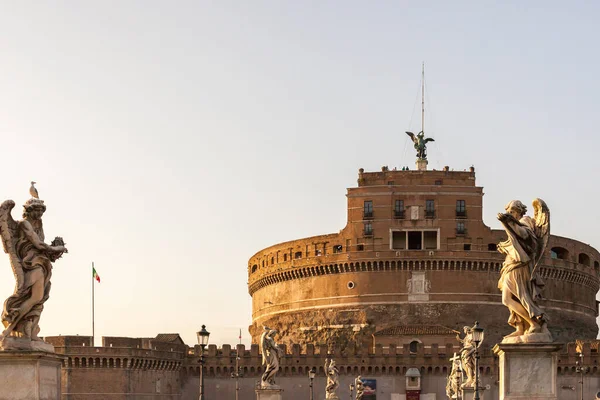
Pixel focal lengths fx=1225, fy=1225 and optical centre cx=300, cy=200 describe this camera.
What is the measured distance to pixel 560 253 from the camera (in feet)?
363

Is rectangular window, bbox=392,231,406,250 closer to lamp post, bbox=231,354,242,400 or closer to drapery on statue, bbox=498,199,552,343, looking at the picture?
lamp post, bbox=231,354,242,400

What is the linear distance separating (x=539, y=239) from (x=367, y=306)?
9040 cm

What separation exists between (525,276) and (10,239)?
666 cm

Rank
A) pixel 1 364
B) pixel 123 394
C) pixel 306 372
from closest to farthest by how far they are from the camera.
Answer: pixel 1 364
pixel 123 394
pixel 306 372

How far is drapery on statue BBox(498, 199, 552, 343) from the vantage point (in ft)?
50.0

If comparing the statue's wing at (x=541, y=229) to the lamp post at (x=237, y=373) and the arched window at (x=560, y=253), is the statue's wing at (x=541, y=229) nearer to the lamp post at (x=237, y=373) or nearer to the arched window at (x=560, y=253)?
the lamp post at (x=237, y=373)

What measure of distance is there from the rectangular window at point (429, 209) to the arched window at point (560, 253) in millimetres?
13063

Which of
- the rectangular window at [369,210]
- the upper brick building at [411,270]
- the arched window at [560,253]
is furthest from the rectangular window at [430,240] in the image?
the arched window at [560,253]

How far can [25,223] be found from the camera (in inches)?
630

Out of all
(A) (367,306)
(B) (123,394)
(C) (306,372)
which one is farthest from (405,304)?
(B) (123,394)

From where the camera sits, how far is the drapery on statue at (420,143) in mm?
114438

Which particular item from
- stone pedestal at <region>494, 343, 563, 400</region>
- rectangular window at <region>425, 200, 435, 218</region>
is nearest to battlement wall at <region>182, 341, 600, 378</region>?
rectangular window at <region>425, 200, 435, 218</region>

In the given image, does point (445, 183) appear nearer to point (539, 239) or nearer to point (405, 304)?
point (405, 304)

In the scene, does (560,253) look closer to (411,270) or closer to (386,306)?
(411,270)
